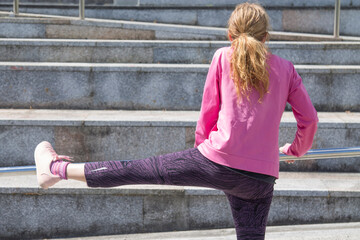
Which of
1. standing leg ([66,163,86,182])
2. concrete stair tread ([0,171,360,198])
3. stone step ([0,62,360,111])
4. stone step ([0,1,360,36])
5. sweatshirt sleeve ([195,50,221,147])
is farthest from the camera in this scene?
stone step ([0,1,360,36])

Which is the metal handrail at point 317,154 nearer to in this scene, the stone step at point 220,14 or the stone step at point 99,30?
the stone step at point 99,30

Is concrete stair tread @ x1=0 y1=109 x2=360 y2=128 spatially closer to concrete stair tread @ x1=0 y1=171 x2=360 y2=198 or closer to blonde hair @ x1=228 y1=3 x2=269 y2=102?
concrete stair tread @ x1=0 y1=171 x2=360 y2=198

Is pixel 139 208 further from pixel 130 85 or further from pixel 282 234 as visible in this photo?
pixel 130 85

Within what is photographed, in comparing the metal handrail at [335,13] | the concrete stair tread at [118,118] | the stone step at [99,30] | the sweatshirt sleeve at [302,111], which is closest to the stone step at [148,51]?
the metal handrail at [335,13]

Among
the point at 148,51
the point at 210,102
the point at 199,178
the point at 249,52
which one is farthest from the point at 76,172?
the point at 148,51

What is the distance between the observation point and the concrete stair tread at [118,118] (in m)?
5.00

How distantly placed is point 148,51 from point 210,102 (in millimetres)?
3695

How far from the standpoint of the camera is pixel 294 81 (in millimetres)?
2652

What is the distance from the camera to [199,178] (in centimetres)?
264

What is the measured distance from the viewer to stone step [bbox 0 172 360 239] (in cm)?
447

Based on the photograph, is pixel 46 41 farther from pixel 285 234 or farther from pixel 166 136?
pixel 285 234

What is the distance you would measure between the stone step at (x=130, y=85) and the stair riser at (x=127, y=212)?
139 cm

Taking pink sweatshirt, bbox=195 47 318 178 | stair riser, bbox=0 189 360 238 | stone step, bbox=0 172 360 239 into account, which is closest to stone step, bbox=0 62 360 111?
stone step, bbox=0 172 360 239

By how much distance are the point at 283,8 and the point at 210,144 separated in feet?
17.5
